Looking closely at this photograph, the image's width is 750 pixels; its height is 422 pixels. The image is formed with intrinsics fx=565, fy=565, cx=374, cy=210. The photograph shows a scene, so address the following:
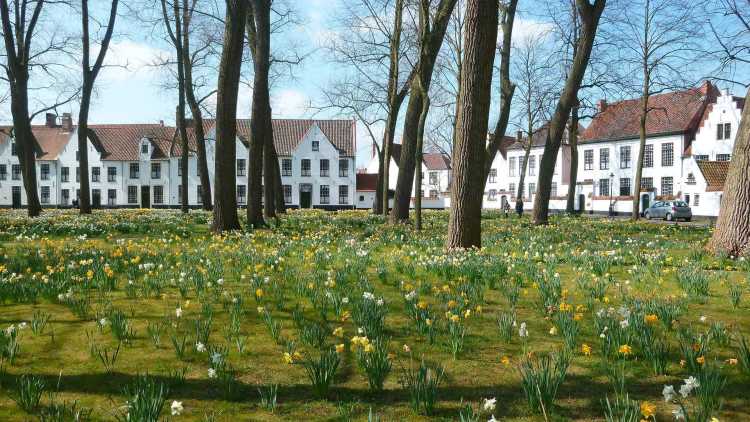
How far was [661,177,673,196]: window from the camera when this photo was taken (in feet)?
173

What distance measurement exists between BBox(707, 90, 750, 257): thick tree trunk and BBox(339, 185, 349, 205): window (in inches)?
2203

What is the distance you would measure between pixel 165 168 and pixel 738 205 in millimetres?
61611

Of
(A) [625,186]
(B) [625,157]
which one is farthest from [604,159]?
(A) [625,186]

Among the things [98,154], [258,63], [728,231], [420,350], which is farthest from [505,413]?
[98,154]

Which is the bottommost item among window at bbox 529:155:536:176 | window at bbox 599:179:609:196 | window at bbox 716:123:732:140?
window at bbox 599:179:609:196

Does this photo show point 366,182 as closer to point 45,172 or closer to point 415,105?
Answer: point 45,172

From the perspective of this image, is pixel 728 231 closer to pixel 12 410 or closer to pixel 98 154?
pixel 12 410

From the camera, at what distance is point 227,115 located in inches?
515

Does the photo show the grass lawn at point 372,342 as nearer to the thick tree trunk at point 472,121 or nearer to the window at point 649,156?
the thick tree trunk at point 472,121

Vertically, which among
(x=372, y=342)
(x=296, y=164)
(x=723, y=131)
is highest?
(x=723, y=131)

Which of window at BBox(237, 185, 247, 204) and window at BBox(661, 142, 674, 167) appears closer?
window at BBox(661, 142, 674, 167)

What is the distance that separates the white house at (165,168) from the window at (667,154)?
103 ft

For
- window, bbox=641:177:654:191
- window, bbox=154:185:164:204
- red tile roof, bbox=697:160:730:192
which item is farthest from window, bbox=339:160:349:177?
red tile roof, bbox=697:160:730:192

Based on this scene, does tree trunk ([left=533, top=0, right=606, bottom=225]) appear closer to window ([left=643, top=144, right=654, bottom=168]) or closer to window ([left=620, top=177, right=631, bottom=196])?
window ([left=643, top=144, right=654, bottom=168])
